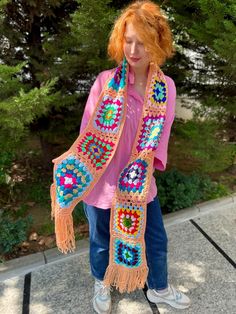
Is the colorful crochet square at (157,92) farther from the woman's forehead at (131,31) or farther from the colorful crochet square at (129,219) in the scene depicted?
the colorful crochet square at (129,219)

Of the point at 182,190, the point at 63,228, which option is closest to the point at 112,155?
the point at 63,228

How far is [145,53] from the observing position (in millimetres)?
1854

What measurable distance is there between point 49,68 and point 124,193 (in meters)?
1.60

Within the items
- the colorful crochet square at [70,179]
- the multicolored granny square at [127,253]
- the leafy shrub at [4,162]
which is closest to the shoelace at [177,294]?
the multicolored granny square at [127,253]

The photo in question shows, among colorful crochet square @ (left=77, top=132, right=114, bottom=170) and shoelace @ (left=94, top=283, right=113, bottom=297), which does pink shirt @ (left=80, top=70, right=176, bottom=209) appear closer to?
colorful crochet square @ (left=77, top=132, right=114, bottom=170)

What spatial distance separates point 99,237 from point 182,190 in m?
1.45

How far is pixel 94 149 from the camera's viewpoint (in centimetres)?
201

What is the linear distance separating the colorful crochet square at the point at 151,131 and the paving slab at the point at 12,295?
4.66ft

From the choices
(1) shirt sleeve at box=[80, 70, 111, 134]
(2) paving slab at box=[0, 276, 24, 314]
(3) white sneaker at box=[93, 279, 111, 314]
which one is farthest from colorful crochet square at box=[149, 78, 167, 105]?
(2) paving slab at box=[0, 276, 24, 314]

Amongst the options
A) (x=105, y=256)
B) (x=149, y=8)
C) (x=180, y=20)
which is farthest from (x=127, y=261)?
(x=180, y=20)

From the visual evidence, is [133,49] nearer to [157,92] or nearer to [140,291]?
[157,92]

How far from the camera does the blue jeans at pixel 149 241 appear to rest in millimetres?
2178

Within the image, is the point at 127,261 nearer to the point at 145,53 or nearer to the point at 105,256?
the point at 105,256

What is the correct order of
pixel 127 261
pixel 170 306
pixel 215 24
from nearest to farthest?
pixel 127 261, pixel 170 306, pixel 215 24
